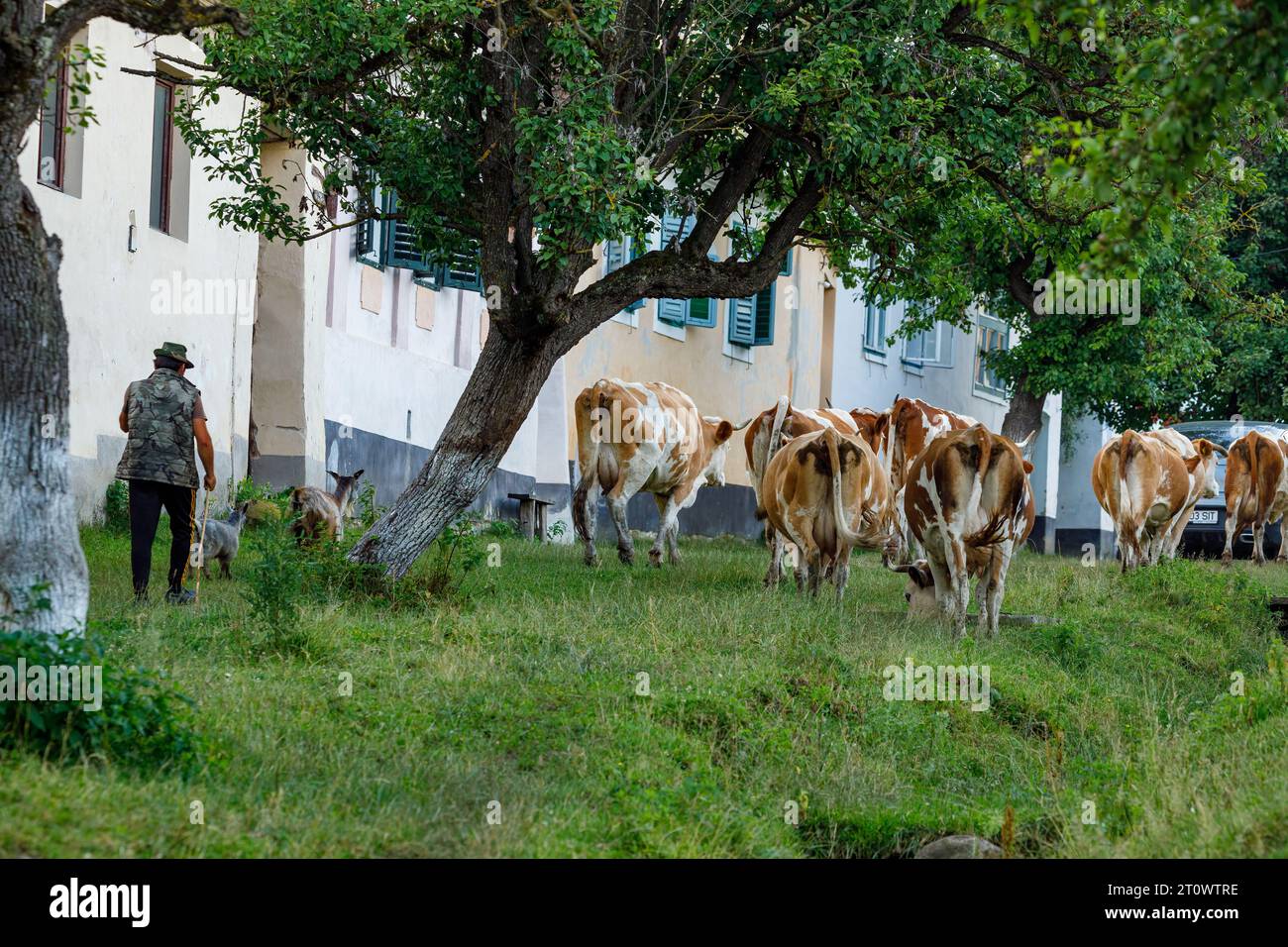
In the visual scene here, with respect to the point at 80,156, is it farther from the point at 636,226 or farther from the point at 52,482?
the point at 52,482

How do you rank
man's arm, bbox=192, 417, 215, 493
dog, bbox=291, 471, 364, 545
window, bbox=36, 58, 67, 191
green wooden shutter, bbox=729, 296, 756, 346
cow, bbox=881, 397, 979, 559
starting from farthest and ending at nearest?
green wooden shutter, bbox=729, 296, 756, 346 → cow, bbox=881, 397, 979, 559 → window, bbox=36, 58, 67, 191 → dog, bbox=291, 471, 364, 545 → man's arm, bbox=192, 417, 215, 493

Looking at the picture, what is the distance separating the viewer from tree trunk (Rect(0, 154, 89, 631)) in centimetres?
774

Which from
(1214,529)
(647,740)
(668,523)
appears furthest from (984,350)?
(647,740)

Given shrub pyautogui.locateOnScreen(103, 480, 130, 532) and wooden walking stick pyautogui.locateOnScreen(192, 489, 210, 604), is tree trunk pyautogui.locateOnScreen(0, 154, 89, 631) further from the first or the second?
shrub pyautogui.locateOnScreen(103, 480, 130, 532)

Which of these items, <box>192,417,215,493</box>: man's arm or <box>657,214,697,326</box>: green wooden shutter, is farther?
<box>657,214,697,326</box>: green wooden shutter

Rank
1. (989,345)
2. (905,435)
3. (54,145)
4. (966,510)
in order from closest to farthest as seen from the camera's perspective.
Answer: (966,510) → (54,145) → (905,435) → (989,345)

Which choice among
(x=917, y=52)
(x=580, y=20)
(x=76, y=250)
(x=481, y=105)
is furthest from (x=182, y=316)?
(x=917, y=52)

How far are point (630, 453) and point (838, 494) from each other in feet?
13.9

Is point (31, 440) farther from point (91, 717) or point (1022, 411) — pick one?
point (1022, 411)

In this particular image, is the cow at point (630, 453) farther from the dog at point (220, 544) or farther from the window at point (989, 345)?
the window at point (989, 345)

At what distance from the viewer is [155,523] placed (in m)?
12.4

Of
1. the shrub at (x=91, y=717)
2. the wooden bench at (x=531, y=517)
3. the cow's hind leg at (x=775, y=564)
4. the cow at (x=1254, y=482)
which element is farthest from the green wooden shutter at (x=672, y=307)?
the shrub at (x=91, y=717)

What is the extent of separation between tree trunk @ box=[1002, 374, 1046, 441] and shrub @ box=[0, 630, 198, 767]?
21331 mm

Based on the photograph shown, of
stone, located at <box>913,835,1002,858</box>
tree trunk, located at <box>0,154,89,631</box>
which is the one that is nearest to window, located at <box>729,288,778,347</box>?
stone, located at <box>913,835,1002,858</box>
